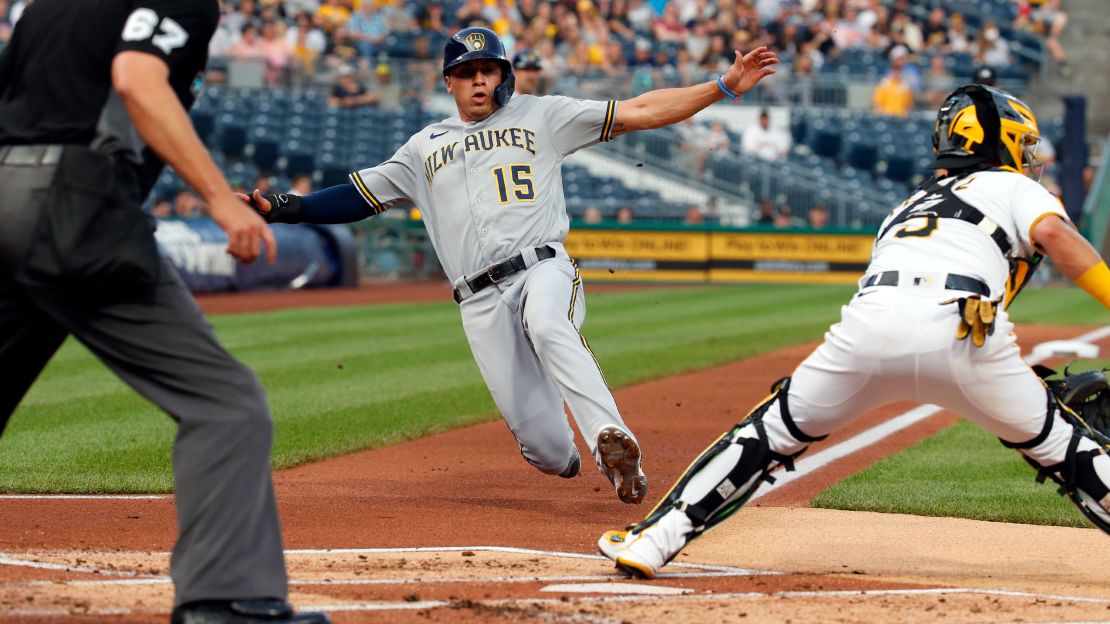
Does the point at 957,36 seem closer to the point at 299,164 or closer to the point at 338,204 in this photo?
the point at 299,164

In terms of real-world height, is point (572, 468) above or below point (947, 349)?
below

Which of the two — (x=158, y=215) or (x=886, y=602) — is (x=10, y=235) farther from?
(x=158, y=215)

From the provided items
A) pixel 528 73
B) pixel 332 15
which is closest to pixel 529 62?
pixel 528 73

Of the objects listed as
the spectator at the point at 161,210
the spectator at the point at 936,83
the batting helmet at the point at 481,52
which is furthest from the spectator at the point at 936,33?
the batting helmet at the point at 481,52

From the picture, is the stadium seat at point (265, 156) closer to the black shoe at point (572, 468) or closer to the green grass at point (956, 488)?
the green grass at point (956, 488)

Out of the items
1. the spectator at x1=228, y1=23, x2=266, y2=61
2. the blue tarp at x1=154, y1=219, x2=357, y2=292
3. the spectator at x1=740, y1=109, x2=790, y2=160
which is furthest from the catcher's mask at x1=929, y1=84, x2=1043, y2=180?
the spectator at x1=228, y1=23, x2=266, y2=61

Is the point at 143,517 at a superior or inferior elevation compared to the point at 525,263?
inferior

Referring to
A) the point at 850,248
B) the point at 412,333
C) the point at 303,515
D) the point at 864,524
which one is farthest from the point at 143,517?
the point at 850,248
